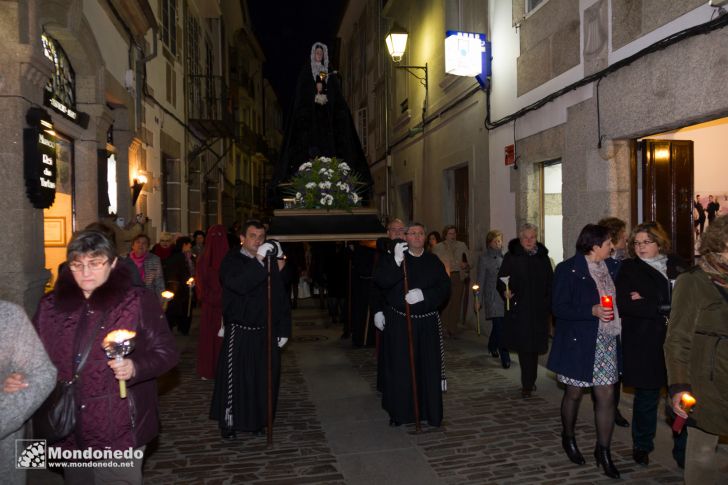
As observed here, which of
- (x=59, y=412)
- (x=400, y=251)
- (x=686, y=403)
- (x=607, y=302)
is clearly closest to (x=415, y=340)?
(x=400, y=251)

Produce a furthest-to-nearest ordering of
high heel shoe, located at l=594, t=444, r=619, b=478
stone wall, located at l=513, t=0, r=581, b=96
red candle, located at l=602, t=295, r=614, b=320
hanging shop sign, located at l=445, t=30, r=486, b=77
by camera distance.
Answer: hanging shop sign, located at l=445, t=30, r=486, b=77 < stone wall, located at l=513, t=0, r=581, b=96 < high heel shoe, located at l=594, t=444, r=619, b=478 < red candle, located at l=602, t=295, r=614, b=320

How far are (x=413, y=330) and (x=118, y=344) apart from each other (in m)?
3.46

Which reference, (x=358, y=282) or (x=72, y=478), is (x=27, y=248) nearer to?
(x=72, y=478)

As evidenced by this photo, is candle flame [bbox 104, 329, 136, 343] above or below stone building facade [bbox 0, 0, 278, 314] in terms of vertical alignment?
below

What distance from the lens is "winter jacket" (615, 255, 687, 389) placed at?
467cm

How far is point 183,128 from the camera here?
56.6ft

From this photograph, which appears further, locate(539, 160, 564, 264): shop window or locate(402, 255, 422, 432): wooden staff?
locate(539, 160, 564, 264): shop window

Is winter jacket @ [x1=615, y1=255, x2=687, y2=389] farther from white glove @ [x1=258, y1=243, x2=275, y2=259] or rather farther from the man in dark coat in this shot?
white glove @ [x1=258, y1=243, x2=275, y2=259]

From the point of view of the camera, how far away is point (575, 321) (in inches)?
186

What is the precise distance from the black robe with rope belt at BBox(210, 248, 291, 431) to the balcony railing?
519 inches

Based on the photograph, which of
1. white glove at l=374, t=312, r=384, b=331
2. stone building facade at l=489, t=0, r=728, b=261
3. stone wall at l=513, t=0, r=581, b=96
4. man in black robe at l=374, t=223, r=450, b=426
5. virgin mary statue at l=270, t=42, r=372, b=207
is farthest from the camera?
virgin mary statue at l=270, t=42, r=372, b=207

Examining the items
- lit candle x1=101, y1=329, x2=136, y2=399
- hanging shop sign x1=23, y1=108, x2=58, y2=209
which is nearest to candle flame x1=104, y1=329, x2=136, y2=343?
lit candle x1=101, y1=329, x2=136, y2=399

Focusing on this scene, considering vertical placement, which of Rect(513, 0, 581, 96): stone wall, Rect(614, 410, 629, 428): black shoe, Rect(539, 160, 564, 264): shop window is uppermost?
Rect(513, 0, 581, 96): stone wall

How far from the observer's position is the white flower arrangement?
8.31 metres
